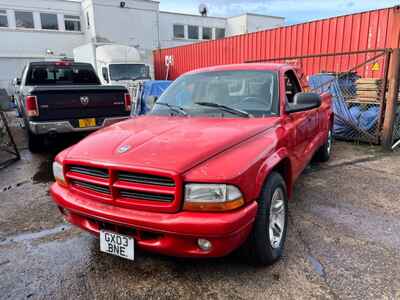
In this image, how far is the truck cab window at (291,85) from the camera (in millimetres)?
3744

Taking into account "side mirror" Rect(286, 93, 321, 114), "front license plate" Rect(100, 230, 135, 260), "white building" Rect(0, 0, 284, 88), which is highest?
"white building" Rect(0, 0, 284, 88)

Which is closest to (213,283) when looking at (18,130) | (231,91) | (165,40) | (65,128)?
(231,91)

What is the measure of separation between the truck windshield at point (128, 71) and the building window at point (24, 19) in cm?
1286

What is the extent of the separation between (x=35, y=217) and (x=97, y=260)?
56.2 inches

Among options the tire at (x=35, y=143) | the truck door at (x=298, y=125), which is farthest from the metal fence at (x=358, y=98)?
the tire at (x=35, y=143)

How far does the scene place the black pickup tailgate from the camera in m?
5.89

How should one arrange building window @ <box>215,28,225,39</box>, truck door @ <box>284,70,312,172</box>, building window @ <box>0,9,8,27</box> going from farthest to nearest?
building window @ <box>215,28,225,39</box> < building window @ <box>0,9,8,27</box> < truck door @ <box>284,70,312,172</box>

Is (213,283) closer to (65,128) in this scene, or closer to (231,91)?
(231,91)

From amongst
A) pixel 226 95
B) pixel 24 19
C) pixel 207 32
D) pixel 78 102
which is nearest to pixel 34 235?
pixel 226 95

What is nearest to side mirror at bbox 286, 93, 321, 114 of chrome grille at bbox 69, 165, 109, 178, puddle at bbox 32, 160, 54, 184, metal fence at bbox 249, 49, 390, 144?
chrome grille at bbox 69, 165, 109, 178

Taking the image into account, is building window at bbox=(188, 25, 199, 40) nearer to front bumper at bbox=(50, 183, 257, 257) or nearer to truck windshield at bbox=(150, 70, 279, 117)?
truck windshield at bbox=(150, 70, 279, 117)

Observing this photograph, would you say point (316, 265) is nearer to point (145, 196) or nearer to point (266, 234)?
point (266, 234)

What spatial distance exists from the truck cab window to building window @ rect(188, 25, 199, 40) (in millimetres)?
22891

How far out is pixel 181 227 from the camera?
196cm
